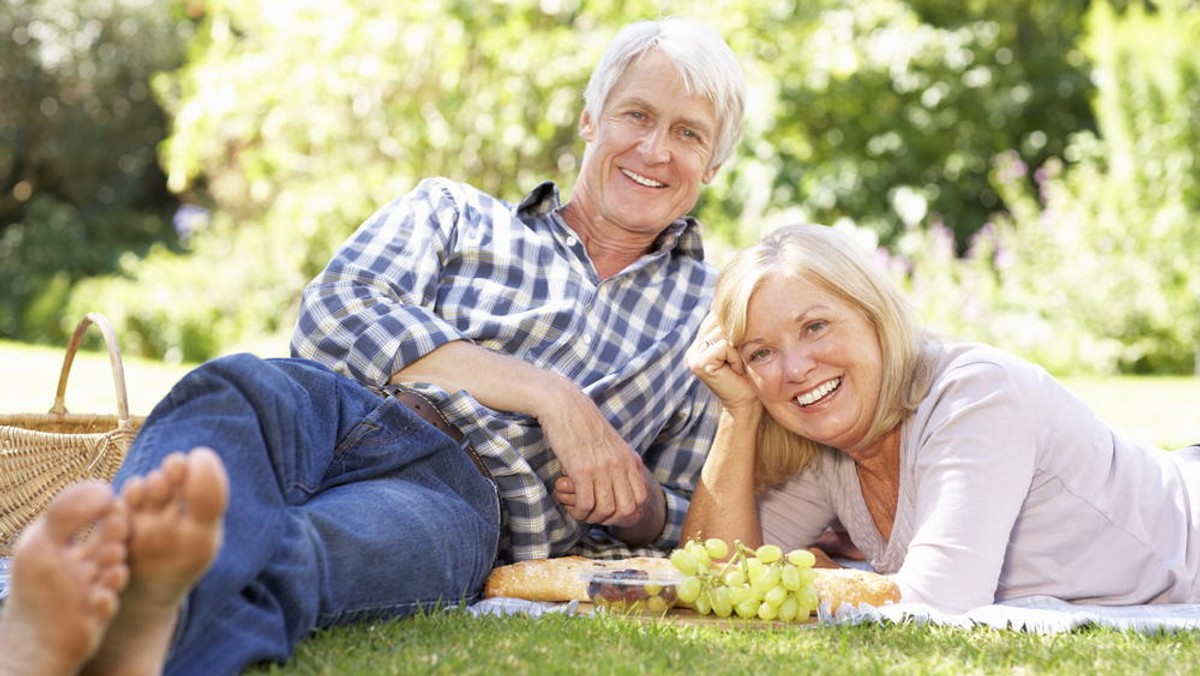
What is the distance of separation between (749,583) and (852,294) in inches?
27.3

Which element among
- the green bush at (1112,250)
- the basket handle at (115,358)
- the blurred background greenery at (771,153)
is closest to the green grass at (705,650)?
→ the basket handle at (115,358)

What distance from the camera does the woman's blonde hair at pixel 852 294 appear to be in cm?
301

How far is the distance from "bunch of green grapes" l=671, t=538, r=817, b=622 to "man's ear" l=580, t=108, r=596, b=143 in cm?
142

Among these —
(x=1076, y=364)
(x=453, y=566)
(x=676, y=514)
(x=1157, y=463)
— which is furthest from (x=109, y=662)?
(x=1076, y=364)

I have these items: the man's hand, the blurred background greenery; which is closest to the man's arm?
the man's hand

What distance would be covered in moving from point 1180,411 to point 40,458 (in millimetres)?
5710

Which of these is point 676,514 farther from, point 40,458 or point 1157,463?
point 40,458

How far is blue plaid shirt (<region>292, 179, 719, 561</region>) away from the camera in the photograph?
319 cm

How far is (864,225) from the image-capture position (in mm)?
10438

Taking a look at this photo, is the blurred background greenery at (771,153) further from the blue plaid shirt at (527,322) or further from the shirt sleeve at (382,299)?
the shirt sleeve at (382,299)

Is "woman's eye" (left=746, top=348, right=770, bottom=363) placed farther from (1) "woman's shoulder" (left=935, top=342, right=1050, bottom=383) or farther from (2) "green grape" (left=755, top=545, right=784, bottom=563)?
(2) "green grape" (left=755, top=545, right=784, bottom=563)

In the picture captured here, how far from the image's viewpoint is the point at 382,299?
3.24 meters

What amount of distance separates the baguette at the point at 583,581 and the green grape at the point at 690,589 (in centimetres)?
13

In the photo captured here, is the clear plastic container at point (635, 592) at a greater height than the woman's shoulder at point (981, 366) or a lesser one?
lesser
